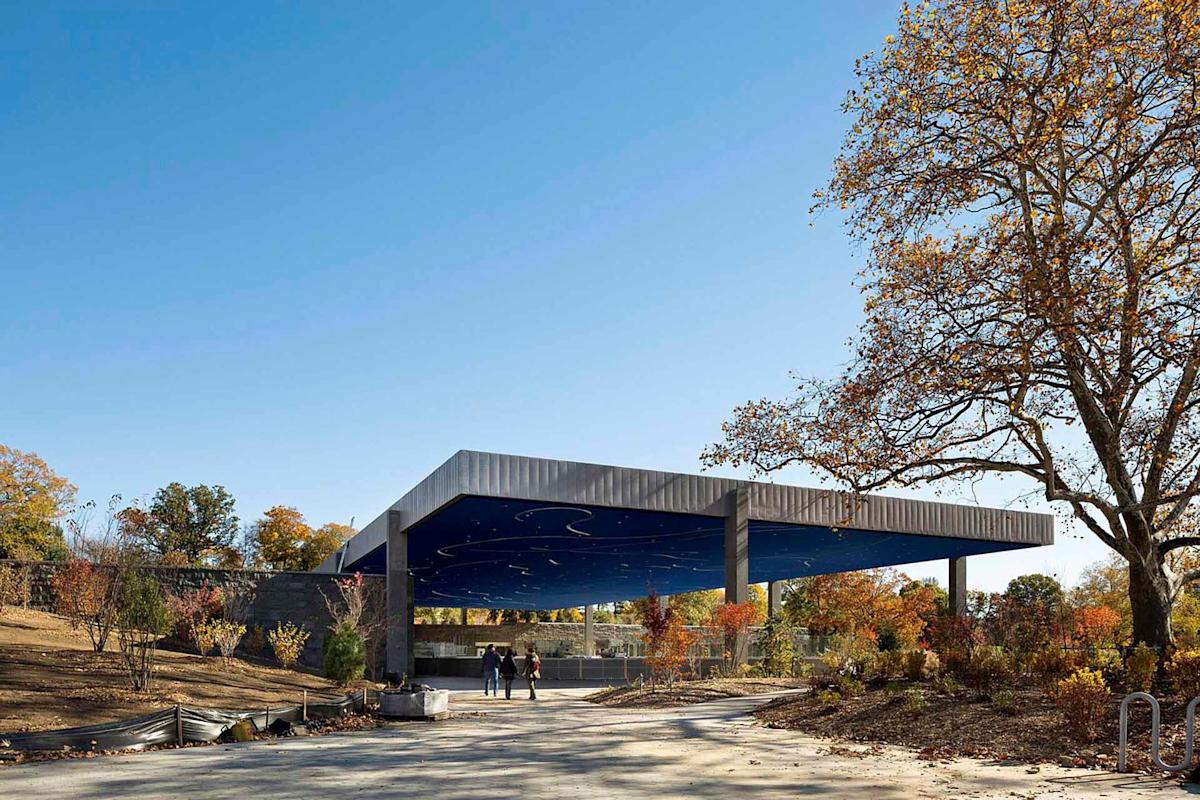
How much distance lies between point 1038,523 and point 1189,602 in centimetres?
1011

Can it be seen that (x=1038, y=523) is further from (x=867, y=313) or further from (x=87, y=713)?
(x=87, y=713)

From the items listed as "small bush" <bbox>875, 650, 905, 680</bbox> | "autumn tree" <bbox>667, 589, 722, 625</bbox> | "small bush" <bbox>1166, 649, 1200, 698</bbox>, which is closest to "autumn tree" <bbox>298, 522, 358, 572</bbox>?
"autumn tree" <bbox>667, 589, 722, 625</bbox>

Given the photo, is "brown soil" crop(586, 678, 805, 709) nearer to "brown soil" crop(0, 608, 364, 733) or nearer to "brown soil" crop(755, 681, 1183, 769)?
"brown soil" crop(755, 681, 1183, 769)

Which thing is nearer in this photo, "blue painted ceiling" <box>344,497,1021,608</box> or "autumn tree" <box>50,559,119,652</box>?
"autumn tree" <box>50,559,119,652</box>

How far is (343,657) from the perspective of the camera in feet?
65.7

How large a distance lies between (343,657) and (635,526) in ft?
35.5

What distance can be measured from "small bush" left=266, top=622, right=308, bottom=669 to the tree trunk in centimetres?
1644

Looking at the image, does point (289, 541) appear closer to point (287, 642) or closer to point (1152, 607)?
point (287, 642)

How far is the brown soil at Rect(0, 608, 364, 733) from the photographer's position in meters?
14.0

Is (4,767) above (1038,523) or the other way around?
the other way around

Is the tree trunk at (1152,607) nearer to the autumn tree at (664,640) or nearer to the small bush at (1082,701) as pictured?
the small bush at (1082,701)

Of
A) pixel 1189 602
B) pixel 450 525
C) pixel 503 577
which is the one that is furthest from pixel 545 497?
pixel 1189 602

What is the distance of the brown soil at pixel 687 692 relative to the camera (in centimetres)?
2045

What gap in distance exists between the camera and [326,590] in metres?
24.8
